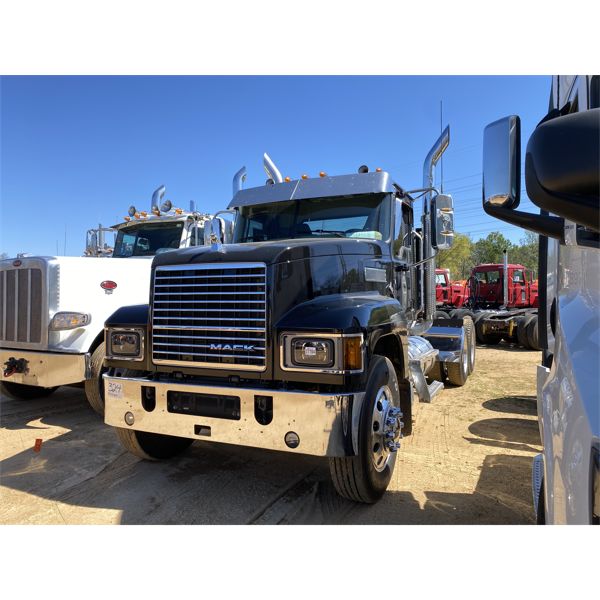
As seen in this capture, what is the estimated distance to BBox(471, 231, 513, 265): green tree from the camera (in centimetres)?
4672

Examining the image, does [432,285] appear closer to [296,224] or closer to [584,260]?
[296,224]

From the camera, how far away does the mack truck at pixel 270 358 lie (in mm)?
2779

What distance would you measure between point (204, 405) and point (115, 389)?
0.77 metres

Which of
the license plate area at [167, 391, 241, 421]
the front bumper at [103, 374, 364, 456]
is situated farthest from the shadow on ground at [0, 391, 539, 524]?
the license plate area at [167, 391, 241, 421]

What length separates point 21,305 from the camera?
5.22 m

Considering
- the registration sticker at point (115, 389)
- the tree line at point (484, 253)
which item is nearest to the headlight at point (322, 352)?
the registration sticker at point (115, 389)

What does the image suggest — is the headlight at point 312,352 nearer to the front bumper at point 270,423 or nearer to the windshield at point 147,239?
the front bumper at point 270,423

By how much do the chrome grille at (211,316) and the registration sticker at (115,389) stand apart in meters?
0.32

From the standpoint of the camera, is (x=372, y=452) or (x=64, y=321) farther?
(x=64, y=321)

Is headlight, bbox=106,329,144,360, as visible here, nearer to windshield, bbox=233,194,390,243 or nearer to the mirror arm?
windshield, bbox=233,194,390,243

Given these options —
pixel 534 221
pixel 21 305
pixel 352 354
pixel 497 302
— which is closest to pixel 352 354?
pixel 352 354

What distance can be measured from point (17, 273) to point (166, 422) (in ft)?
10.9

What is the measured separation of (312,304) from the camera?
308cm

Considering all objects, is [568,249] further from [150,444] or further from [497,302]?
[497,302]
